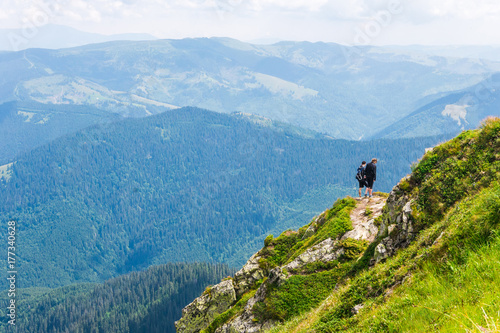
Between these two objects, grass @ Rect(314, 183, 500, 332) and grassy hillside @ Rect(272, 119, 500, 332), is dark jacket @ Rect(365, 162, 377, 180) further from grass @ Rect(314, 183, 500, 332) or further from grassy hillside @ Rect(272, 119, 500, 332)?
grass @ Rect(314, 183, 500, 332)

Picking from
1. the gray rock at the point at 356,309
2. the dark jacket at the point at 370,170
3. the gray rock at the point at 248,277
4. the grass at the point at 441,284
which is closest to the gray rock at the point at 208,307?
the gray rock at the point at 248,277

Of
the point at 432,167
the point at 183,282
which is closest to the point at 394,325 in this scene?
the point at 432,167

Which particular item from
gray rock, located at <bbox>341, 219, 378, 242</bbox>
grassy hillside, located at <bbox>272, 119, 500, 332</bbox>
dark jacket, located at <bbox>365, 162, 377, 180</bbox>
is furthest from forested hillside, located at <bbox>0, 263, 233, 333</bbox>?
grassy hillside, located at <bbox>272, 119, 500, 332</bbox>

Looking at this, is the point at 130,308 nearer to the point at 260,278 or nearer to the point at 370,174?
the point at 260,278

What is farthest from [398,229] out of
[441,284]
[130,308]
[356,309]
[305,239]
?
[130,308]

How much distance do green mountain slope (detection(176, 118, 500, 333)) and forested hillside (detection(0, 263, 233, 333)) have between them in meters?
152

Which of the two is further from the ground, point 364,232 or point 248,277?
point 364,232

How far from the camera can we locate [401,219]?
54.3 feet

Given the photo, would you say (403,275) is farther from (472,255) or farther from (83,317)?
(83,317)

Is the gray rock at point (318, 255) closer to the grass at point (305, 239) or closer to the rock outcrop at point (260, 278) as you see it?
the rock outcrop at point (260, 278)

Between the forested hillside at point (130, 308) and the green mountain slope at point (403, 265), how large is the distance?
15170 centimetres

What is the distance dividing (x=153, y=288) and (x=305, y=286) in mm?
186661

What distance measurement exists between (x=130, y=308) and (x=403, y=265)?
7502 inches

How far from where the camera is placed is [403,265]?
1232 centimetres
